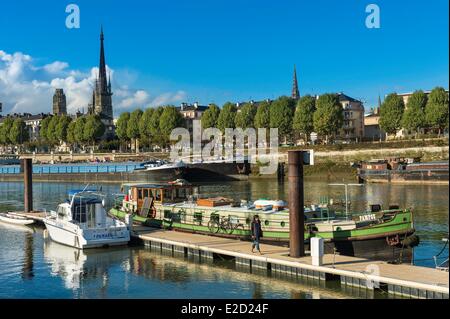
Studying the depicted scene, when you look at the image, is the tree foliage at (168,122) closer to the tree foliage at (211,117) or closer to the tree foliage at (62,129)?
the tree foliage at (211,117)

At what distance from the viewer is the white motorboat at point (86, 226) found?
34.8m

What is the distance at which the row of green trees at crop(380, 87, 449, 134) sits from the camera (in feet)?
365

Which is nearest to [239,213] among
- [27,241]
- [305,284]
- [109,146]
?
[305,284]

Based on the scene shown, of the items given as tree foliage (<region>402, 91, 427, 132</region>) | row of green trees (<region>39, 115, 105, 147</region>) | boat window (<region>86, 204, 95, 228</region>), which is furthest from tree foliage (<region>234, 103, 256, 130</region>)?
boat window (<region>86, 204, 95, 228</region>)

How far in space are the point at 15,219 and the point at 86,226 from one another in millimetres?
17037

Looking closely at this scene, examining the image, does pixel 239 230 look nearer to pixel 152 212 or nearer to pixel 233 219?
pixel 233 219

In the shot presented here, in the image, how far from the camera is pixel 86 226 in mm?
35875

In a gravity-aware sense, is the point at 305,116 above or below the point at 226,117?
below

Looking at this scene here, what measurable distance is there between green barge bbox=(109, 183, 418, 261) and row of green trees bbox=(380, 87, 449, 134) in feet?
264

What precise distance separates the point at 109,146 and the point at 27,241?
14189cm

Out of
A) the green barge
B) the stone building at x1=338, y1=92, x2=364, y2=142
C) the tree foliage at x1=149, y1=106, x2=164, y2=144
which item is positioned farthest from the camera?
the stone building at x1=338, y1=92, x2=364, y2=142

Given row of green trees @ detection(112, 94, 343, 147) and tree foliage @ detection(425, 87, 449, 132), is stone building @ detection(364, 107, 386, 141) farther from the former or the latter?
tree foliage @ detection(425, 87, 449, 132)

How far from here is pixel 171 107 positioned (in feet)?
507

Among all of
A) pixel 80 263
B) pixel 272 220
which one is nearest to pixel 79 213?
pixel 80 263
